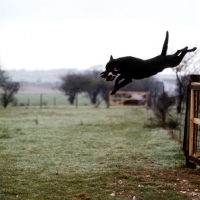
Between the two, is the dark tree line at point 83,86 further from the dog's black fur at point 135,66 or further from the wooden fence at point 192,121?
the dog's black fur at point 135,66

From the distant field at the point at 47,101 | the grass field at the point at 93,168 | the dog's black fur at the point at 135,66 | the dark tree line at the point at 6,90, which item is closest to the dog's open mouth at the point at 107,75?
the dog's black fur at the point at 135,66

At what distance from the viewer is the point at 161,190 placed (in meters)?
5.14

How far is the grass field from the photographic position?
5020mm

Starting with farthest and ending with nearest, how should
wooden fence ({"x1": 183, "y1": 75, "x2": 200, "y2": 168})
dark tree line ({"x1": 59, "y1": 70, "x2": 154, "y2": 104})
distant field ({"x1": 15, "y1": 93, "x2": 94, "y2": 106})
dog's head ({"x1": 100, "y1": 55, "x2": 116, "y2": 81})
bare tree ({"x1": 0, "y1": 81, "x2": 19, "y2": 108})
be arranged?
dark tree line ({"x1": 59, "y1": 70, "x2": 154, "y2": 104}) < distant field ({"x1": 15, "y1": 93, "x2": 94, "y2": 106}) < bare tree ({"x1": 0, "y1": 81, "x2": 19, "y2": 108}) < wooden fence ({"x1": 183, "y1": 75, "x2": 200, "y2": 168}) < dog's head ({"x1": 100, "y1": 55, "x2": 116, "y2": 81})

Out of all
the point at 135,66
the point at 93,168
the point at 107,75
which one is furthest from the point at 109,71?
the point at 93,168

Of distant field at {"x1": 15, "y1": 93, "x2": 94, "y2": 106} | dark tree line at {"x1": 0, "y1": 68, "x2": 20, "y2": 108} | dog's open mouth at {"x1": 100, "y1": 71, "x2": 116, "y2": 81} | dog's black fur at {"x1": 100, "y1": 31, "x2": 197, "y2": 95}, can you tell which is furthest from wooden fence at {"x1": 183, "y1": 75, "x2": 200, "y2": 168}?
dark tree line at {"x1": 0, "y1": 68, "x2": 20, "y2": 108}

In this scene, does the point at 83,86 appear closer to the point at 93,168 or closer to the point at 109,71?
the point at 93,168

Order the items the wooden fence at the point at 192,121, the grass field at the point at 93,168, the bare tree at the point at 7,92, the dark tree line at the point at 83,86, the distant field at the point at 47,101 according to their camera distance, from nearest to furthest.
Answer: the grass field at the point at 93,168 → the wooden fence at the point at 192,121 → the bare tree at the point at 7,92 → the distant field at the point at 47,101 → the dark tree line at the point at 83,86

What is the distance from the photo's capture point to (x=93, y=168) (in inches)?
259

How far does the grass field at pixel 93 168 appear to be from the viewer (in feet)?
16.5

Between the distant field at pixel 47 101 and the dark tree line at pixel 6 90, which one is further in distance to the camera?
the distant field at pixel 47 101

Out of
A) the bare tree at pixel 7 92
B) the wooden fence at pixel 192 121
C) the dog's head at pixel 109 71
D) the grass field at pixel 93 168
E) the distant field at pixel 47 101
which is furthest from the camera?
the distant field at pixel 47 101

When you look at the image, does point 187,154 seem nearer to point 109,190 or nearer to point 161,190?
point 161,190

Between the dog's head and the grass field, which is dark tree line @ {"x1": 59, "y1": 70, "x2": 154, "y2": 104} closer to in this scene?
the grass field
